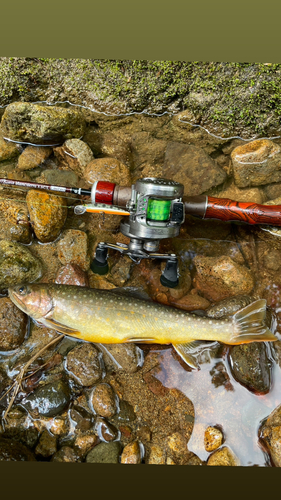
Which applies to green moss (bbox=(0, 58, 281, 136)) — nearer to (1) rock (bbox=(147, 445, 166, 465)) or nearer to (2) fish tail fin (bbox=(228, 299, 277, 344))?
(2) fish tail fin (bbox=(228, 299, 277, 344))

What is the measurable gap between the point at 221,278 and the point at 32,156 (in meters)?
2.08

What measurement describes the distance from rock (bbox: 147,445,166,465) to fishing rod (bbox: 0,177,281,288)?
1.25m

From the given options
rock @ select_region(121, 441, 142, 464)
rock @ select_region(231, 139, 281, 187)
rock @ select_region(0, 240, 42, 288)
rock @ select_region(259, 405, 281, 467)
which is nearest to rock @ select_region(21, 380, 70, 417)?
rock @ select_region(121, 441, 142, 464)

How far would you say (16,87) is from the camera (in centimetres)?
299

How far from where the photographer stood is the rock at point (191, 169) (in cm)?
296

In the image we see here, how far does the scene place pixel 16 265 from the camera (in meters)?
2.63

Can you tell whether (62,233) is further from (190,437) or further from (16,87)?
(190,437)

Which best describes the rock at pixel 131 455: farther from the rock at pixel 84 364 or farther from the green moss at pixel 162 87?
the green moss at pixel 162 87

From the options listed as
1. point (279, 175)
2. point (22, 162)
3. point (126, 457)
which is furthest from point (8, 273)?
point (279, 175)

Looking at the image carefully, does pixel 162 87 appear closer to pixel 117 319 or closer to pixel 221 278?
pixel 221 278

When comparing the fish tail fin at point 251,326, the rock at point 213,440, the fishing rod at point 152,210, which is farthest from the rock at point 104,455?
the fishing rod at point 152,210

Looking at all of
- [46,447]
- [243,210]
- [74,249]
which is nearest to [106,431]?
[46,447]

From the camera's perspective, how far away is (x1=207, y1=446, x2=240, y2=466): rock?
230 centimetres

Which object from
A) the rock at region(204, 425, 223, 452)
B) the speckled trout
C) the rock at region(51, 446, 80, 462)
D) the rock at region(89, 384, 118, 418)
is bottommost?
the rock at region(51, 446, 80, 462)
